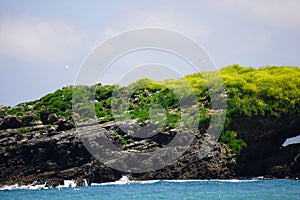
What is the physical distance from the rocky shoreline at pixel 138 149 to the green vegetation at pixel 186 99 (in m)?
1.04

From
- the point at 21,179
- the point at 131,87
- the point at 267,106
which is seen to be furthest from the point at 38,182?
the point at 267,106

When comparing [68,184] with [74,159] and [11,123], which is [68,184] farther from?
[11,123]

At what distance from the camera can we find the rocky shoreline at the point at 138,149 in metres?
36.5

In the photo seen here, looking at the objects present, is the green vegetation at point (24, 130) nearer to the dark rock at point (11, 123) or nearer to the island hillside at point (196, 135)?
the island hillside at point (196, 135)

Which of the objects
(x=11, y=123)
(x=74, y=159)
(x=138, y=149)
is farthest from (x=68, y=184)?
(x=11, y=123)

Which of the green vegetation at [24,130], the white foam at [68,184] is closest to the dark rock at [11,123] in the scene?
the green vegetation at [24,130]

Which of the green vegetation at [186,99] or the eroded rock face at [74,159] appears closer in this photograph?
the eroded rock face at [74,159]

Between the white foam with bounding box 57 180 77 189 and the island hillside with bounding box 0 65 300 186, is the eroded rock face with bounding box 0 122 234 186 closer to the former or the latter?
the island hillside with bounding box 0 65 300 186

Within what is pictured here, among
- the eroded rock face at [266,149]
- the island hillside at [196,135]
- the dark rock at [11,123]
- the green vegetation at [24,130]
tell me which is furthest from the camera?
the dark rock at [11,123]

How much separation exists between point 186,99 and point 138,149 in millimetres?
8163

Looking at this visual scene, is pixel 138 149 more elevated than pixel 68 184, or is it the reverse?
pixel 138 149

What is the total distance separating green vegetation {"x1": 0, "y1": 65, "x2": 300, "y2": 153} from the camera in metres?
39.0

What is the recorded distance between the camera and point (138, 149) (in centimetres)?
3750

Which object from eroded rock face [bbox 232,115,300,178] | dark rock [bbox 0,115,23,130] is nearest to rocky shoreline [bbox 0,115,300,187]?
eroded rock face [bbox 232,115,300,178]
